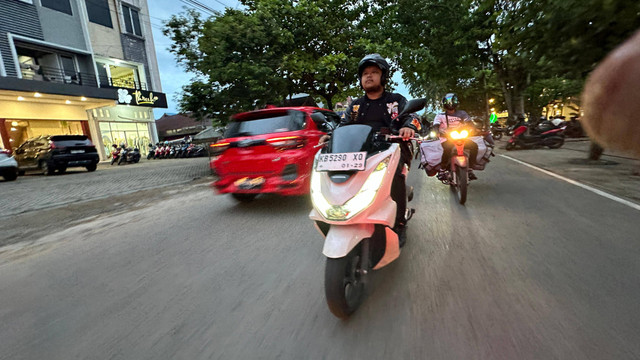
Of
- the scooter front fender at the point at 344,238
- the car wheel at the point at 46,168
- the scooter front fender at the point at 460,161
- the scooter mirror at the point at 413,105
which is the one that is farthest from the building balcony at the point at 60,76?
the scooter front fender at the point at 344,238

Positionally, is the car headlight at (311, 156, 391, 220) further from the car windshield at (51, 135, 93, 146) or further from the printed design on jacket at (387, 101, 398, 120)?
the car windshield at (51, 135, 93, 146)

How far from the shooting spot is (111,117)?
24469mm

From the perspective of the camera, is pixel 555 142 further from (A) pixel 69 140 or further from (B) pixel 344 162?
(A) pixel 69 140

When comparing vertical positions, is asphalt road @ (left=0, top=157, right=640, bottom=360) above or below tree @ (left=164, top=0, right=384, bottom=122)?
below

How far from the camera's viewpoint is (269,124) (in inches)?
208

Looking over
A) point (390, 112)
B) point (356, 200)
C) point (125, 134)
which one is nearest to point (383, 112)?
point (390, 112)

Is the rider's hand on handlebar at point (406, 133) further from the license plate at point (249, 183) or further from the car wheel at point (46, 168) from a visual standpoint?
the car wheel at point (46, 168)

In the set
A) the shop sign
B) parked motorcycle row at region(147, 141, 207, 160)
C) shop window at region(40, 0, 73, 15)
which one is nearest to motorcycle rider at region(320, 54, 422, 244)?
parked motorcycle row at region(147, 141, 207, 160)

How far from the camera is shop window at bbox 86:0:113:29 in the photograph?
22036mm

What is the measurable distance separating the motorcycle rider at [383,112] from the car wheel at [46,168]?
622 inches

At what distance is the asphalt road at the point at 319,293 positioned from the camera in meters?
1.86

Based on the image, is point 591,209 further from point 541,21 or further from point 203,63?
point 203,63

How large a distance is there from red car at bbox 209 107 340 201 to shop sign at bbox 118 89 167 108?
21653 millimetres

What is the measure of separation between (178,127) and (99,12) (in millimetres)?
39737
